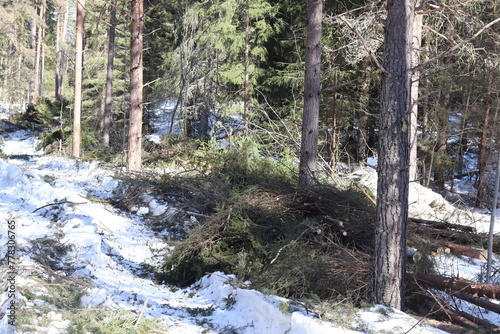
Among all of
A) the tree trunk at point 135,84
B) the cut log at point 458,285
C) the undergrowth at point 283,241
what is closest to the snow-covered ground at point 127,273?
the undergrowth at point 283,241

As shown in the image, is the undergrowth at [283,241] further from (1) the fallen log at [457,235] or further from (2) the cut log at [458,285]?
(1) the fallen log at [457,235]

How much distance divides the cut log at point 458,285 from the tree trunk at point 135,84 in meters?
8.35

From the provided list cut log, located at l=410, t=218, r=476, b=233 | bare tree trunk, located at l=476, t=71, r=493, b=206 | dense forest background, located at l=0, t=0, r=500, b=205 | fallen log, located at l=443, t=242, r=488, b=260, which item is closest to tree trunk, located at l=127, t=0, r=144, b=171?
dense forest background, located at l=0, t=0, r=500, b=205

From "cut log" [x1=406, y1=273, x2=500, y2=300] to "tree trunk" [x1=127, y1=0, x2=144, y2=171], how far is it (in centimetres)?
835

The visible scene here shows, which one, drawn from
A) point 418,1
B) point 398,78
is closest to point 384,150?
point 398,78

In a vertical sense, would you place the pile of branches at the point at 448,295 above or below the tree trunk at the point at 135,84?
below

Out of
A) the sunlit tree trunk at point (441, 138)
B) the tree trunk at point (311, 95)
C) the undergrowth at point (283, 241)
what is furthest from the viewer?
the sunlit tree trunk at point (441, 138)

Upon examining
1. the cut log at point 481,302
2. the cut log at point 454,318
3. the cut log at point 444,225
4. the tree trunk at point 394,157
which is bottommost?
the cut log at point 454,318

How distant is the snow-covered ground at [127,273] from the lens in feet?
12.5

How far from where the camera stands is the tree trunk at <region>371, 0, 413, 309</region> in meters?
4.05

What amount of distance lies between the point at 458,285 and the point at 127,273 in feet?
14.1

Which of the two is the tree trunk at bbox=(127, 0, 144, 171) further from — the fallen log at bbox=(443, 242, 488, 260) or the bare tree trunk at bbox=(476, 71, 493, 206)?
the bare tree trunk at bbox=(476, 71, 493, 206)

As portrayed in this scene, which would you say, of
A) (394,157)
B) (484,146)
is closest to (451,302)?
(394,157)

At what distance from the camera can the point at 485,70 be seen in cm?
1317
